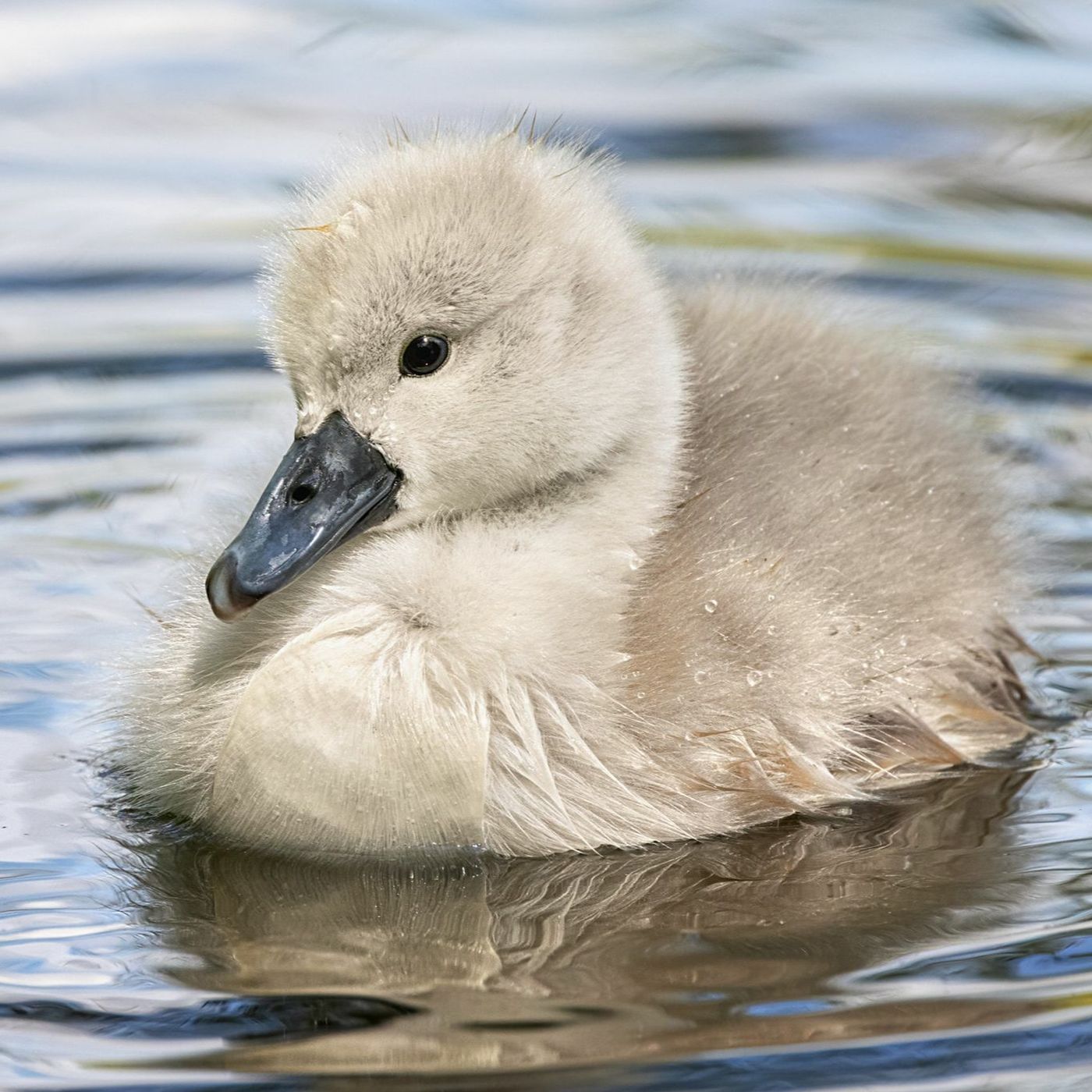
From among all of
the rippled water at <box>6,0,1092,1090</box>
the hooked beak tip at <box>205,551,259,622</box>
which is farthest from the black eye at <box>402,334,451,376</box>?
the rippled water at <box>6,0,1092,1090</box>

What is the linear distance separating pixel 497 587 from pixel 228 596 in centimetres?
43

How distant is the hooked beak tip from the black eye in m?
0.43

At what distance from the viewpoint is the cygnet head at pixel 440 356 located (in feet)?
12.4

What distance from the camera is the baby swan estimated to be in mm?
3711

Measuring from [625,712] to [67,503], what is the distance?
81.1 inches

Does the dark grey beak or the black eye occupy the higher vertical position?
the black eye

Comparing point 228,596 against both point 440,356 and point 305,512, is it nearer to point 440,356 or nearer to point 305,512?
point 305,512

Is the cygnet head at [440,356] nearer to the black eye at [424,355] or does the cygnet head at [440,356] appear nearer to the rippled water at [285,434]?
the black eye at [424,355]

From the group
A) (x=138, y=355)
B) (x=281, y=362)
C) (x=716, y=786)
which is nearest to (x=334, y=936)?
(x=716, y=786)

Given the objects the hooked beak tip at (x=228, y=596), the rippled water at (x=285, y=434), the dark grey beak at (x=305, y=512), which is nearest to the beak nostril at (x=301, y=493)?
the dark grey beak at (x=305, y=512)

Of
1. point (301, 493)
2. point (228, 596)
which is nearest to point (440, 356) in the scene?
point (301, 493)

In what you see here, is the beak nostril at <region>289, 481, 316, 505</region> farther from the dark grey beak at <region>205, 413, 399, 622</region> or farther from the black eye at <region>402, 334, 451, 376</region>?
the black eye at <region>402, 334, 451, 376</region>

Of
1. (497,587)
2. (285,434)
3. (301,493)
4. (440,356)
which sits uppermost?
(440,356)

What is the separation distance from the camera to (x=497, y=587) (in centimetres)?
380
